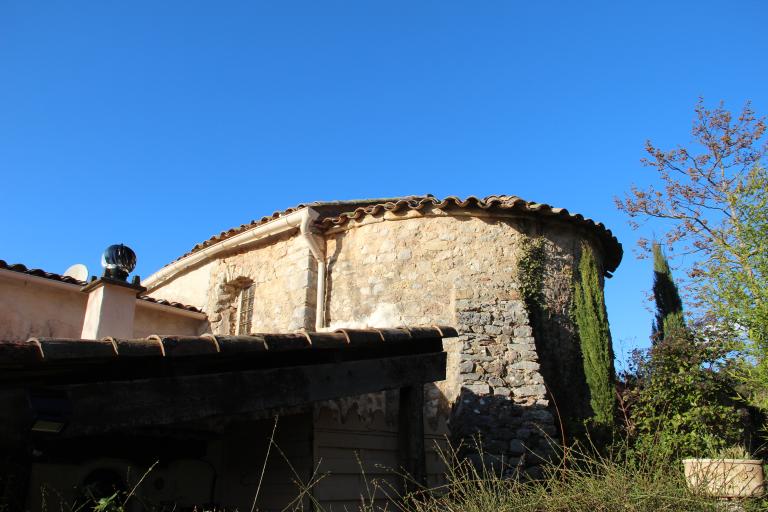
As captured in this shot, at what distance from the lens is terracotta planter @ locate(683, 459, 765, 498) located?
4270 millimetres

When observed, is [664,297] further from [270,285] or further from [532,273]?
[270,285]

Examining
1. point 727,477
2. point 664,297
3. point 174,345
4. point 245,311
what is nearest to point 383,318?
point 245,311

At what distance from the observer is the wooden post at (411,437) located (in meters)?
5.80

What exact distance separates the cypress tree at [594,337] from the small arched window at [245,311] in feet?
18.2

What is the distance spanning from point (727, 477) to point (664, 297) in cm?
1023

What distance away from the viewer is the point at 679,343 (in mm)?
8602

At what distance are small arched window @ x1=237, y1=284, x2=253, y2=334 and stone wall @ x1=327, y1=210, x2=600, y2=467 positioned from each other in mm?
1908

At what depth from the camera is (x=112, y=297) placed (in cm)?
719

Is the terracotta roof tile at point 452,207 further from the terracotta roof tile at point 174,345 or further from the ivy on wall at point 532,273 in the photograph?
the terracotta roof tile at point 174,345

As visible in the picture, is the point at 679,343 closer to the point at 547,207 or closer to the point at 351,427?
the point at 547,207

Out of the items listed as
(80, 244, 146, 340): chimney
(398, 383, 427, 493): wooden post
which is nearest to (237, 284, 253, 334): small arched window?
(80, 244, 146, 340): chimney

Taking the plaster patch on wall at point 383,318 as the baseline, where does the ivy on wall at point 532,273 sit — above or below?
above

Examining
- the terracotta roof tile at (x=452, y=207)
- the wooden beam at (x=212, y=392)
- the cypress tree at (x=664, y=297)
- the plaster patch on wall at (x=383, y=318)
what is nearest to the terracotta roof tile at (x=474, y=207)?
the terracotta roof tile at (x=452, y=207)

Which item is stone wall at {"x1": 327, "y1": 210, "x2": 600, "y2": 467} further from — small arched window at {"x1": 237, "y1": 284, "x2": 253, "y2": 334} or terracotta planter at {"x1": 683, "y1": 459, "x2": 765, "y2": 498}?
terracotta planter at {"x1": 683, "y1": 459, "x2": 765, "y2": 498}
